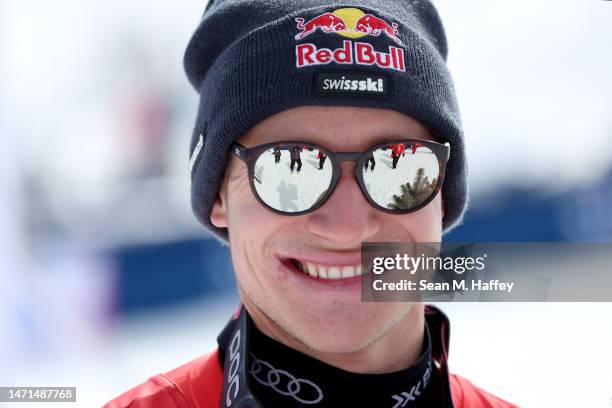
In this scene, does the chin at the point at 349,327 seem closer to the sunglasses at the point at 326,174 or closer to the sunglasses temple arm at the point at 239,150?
the sunglasses at the point at 326,174


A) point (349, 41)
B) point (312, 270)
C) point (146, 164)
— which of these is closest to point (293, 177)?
point (312, 270)

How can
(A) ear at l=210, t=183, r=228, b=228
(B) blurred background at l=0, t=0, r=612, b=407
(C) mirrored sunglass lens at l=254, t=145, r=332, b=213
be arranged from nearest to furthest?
(C) mirrored sunglass lens at l=254, t=145, r=332, b=213 < (A) ear at l=210, t=183, r=228, b=228 < (B) blurred background at l=0, t=0, r=612, b=407

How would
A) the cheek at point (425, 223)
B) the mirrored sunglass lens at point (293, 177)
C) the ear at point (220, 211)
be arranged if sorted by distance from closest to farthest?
the mirrored sunglass lens at point (293, 177) → the cheek at point (425, 223) → the ear at point (220, 211)

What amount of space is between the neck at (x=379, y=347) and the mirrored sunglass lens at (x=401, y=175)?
1.23ft

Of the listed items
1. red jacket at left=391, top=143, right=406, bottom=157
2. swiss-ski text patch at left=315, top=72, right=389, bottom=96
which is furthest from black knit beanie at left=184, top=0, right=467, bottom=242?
red jacket at left=391, top=143, right=406, bottom=157

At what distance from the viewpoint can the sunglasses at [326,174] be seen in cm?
171

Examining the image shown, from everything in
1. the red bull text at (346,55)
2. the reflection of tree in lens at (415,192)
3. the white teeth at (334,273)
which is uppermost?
the red bull text at (346,55)

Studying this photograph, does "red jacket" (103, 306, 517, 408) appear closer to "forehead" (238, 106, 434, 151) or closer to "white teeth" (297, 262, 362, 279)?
"white teeth" (297, 262, 362, 279)

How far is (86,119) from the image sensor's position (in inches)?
170

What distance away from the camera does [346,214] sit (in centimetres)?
173

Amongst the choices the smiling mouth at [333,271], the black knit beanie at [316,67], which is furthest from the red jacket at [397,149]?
the smiling mouth at [333,271]

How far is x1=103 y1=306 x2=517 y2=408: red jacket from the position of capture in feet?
5.85

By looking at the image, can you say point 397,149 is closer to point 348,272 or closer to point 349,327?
point 348,272

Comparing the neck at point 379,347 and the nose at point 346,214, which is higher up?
the nose at point 346,214
